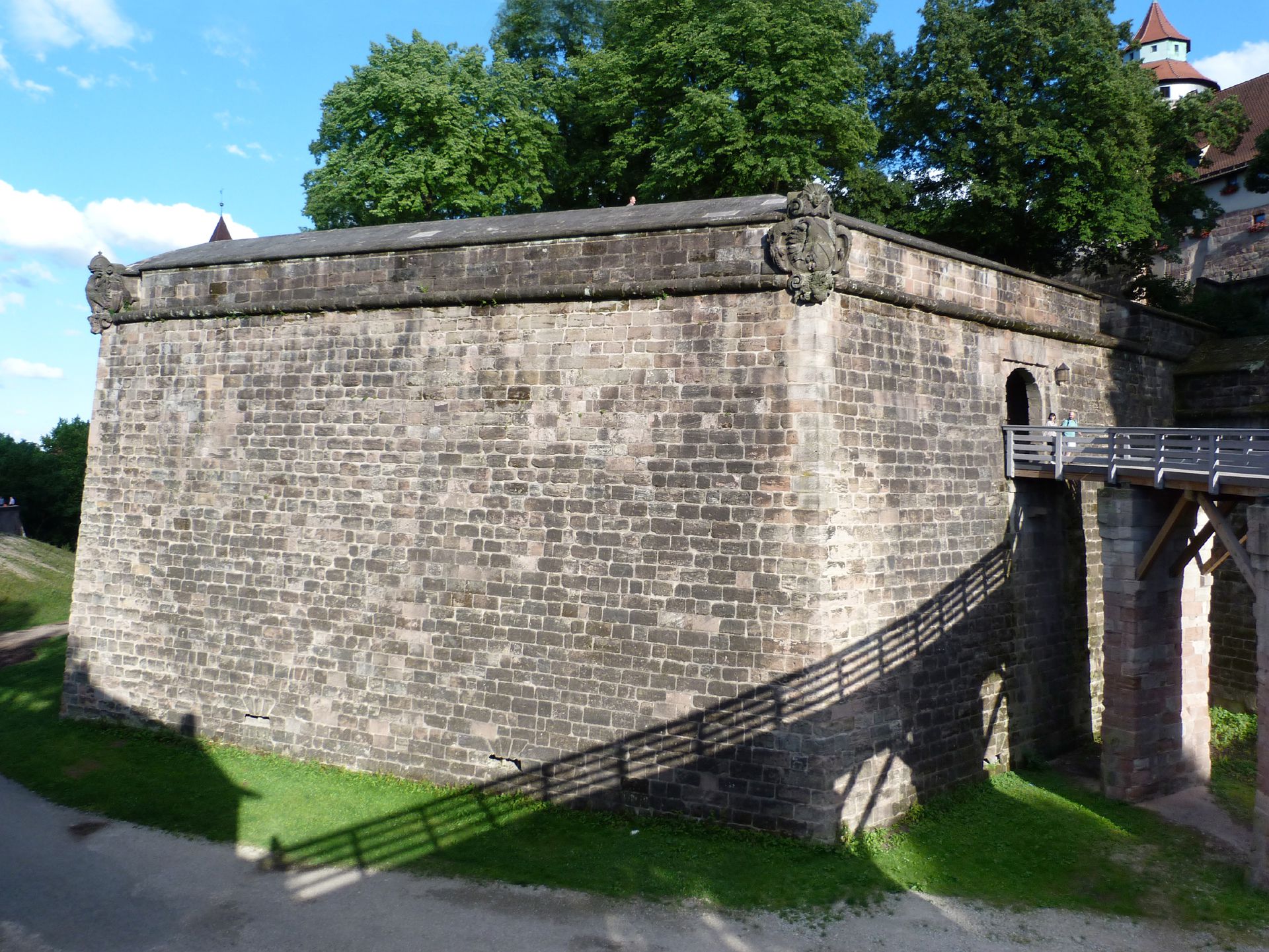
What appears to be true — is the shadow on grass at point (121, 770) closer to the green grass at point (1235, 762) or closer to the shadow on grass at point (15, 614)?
the shadow on grass at point (15, 614)

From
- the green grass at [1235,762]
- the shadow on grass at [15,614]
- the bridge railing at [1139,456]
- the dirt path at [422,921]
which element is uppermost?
the bridge railing at [1139,456]

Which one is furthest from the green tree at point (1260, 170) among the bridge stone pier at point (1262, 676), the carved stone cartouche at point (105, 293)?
the carved stone cartouche at point (105, 293)

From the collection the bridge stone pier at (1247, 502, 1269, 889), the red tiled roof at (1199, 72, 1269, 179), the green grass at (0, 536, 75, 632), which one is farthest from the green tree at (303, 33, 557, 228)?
the red tiled roof at (1199, 72, 1269, 179)

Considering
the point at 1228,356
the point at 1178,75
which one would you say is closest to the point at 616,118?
the point at 1228,356

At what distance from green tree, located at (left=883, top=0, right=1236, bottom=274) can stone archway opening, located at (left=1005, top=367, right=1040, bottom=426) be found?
19.6 ft

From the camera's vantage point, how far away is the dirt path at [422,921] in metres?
9.09

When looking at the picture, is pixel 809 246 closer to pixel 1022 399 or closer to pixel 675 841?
pixel 1022 399

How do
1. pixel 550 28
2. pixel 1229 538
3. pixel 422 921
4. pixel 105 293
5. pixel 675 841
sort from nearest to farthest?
pixel 422 921 < pixel 1229 538 < pixel 675 841 < pixel 105 293 < pixel 550 28

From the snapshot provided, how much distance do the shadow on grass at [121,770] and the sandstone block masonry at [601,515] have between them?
20.7 inches

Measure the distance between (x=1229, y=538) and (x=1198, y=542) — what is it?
163cm

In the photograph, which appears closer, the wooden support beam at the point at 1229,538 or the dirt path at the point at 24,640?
the wooden support beam at the point at 1229,538

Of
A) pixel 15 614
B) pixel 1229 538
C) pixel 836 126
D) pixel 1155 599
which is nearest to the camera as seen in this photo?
pixel 1229 538

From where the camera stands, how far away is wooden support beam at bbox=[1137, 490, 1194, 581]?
11602 mm

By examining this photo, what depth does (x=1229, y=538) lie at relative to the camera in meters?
10.7
